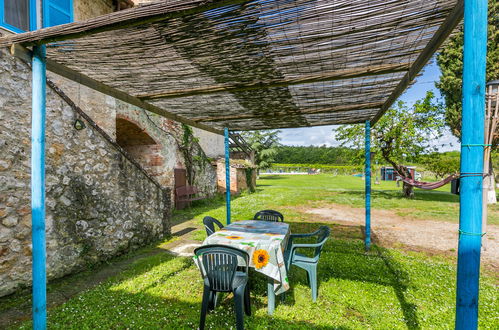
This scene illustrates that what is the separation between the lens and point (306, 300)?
10.9 feet

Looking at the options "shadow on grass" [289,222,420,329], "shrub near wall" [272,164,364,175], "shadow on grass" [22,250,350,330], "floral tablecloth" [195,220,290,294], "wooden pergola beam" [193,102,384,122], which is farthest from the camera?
"shrub near wall" [272,164,364,175]

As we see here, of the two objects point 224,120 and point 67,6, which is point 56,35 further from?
point 67,6

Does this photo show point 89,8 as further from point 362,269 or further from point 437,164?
point 437,164

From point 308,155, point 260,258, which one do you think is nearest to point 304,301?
point 260,258

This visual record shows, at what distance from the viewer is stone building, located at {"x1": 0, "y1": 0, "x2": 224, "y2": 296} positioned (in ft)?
11.0

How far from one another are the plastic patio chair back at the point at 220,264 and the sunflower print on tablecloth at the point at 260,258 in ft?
0.81

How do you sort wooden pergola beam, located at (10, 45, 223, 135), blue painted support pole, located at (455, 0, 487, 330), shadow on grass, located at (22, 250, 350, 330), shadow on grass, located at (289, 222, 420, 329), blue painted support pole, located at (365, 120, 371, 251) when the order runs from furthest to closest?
blue painted support pole, located at (365, 120, 371, 251)
shadow on grass, located at (289, 222, 420, 329)
shadow on grass, located at (22, 250, 350, 330)
wooden pergola beam, located at (10, 45, 223, 135)
blue painted support pole, located at (455, 0, 487, 330)

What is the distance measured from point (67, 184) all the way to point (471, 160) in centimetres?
494

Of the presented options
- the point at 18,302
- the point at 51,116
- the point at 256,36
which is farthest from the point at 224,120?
the point at 18,302

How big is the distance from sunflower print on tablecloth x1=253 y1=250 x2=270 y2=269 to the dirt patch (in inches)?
172

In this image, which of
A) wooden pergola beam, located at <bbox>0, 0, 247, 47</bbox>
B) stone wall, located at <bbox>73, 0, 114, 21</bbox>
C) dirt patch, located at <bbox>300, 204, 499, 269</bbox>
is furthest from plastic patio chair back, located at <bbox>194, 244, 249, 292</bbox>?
stone wall, located at <bbox>73, 0, 114, 21</bbox>

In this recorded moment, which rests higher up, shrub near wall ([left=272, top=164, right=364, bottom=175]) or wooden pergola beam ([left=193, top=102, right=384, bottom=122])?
wooden pergola beam ([left=193, top=102, right=384, bottom=122])

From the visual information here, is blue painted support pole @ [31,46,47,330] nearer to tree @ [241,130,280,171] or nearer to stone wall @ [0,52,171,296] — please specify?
stone wall @ [0,52,171,296]

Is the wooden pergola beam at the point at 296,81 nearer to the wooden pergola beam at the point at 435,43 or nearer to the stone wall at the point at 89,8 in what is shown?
the wooden pergola beam at the point at 435,43
